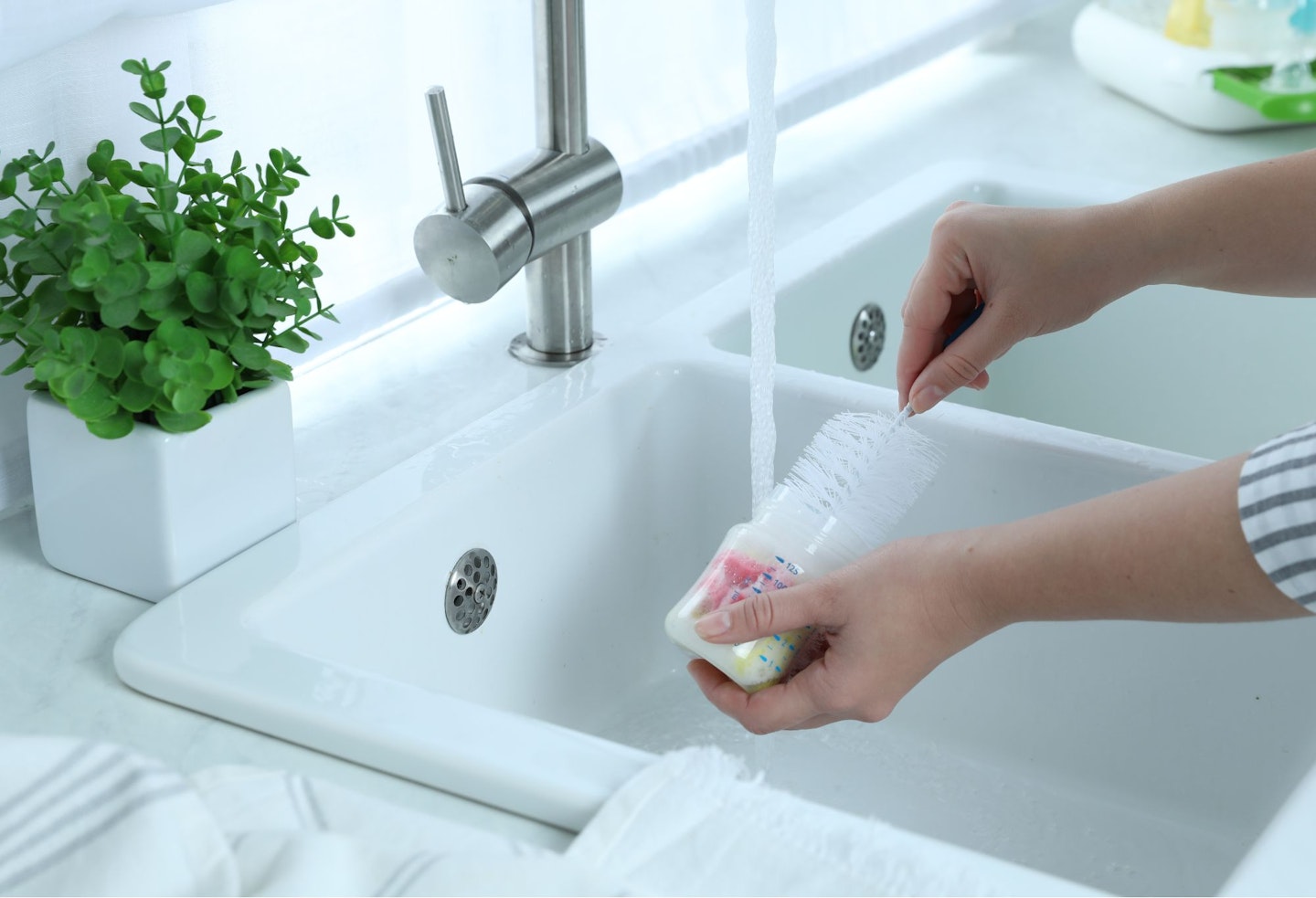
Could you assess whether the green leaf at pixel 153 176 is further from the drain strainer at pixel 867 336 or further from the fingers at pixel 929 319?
the drain strainer at pixel 867 336

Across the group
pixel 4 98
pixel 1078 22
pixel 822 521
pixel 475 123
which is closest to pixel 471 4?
pixel 475 123

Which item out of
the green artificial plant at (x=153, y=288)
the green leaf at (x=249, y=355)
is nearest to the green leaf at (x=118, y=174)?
the green artificial plant at (x=153, y=288)

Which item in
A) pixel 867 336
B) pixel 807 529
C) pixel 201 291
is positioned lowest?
pixel 867 336

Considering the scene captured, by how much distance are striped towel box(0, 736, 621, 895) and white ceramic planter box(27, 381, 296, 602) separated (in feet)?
0.53

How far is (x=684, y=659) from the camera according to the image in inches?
37.3

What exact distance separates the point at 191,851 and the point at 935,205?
85 cm

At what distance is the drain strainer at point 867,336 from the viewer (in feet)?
3.59

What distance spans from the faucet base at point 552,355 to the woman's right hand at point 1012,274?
234mm

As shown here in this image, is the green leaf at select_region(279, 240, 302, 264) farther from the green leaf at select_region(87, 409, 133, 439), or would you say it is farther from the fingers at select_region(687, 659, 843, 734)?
the fingers at select_region(687, 659, 843, 734)

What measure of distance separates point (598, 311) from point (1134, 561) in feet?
1.76

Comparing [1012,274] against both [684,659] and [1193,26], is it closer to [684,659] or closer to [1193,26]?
[684,659]

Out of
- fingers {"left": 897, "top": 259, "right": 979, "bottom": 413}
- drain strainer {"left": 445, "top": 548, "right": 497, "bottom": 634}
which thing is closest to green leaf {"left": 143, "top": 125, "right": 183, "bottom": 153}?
drain strainer {"left": 445, "top": 548, "right": 497, "bottom": 634}

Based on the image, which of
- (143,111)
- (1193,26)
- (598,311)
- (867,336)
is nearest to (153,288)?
(143,111)

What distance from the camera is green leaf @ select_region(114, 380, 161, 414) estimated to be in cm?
62
